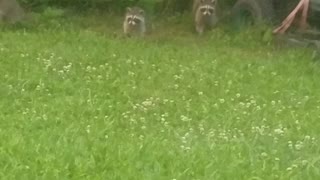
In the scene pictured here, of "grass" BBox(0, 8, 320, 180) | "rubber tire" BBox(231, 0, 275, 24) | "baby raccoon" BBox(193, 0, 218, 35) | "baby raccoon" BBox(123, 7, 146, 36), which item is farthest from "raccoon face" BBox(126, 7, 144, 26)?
"rubber tire" BBox(231, 0, 275, 24)

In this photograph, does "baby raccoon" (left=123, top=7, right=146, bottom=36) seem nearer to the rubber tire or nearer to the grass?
the grass

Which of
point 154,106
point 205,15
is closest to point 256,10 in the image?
point 205,15

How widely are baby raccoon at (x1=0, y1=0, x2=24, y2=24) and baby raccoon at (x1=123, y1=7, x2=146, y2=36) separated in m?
1.57

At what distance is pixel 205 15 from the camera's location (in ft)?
50.9

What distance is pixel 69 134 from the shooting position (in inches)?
324

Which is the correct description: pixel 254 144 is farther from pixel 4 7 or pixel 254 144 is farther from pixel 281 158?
→ pixel 4 7

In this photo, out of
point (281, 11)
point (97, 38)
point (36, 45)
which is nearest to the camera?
point (36, 45)

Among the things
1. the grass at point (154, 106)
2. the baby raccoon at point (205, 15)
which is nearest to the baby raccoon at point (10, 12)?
the grass at point (154, 106)

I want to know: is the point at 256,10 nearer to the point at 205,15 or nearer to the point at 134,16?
the point at 205,15

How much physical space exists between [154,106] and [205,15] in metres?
5.82

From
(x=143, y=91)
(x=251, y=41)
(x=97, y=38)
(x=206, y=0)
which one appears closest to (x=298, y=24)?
(x=251, y=41)

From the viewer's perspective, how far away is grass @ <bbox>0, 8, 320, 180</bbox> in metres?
7.27

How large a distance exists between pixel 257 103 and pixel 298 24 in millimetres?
5073

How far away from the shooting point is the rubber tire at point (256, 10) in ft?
51.6
